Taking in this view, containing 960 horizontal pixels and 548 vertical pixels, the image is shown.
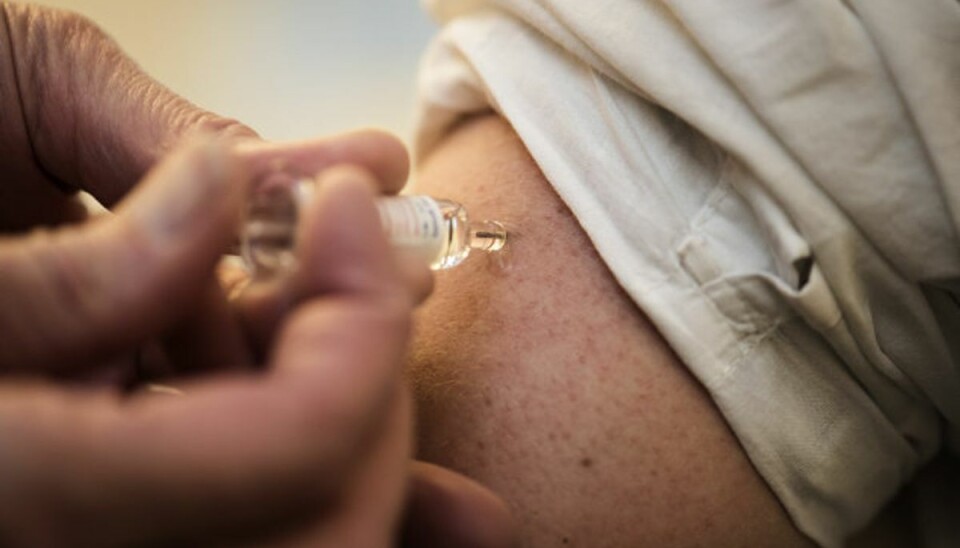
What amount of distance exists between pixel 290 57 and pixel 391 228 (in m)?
1.01

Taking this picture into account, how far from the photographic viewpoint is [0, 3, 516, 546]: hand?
311 millimetres

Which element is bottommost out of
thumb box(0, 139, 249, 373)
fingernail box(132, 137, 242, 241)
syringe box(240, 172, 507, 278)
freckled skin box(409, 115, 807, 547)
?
freckled skin box(409, 115, 807, 547)

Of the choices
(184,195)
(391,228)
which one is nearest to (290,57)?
(391,228)

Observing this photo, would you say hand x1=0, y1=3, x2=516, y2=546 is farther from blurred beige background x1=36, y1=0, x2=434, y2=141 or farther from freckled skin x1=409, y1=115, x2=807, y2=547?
blurred beige background x1=36, y1=0, x2=434, y2=141

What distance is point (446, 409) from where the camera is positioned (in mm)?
589

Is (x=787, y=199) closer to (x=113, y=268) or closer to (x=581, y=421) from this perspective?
(x=581, y=421)

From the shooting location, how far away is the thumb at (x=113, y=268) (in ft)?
1.18

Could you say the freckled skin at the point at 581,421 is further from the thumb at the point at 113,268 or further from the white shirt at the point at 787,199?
the thumb at the point at 113,268

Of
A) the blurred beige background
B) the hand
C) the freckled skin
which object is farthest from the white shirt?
the blurred beige background

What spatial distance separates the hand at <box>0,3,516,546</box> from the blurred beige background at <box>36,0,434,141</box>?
99 cm

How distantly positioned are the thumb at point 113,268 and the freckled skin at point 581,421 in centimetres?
26

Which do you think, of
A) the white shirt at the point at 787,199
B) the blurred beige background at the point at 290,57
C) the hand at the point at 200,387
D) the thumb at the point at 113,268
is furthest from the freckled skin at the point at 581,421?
the blurred beige background at the point at 290,57

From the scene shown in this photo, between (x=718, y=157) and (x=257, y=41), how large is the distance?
3.52 ft

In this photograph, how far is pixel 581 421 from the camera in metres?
0.57
